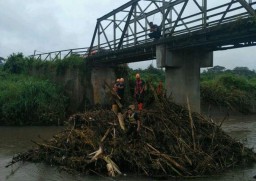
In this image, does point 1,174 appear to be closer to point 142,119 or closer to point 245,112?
point 142,119

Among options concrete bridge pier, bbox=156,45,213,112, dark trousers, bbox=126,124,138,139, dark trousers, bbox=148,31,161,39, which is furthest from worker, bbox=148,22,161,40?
dark trousers, bbox=126,124,138,139

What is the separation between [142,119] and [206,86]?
101 feet

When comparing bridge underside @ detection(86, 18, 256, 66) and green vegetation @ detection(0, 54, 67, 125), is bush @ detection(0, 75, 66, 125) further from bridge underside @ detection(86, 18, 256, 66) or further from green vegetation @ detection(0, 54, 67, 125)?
bridge underside @ detection(86, 18, 256, 66)

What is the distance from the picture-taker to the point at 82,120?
16.2 metres

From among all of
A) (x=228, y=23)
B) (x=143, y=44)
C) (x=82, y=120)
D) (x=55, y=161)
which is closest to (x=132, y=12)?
(x=143, y=44)

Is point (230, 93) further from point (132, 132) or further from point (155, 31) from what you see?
point (132, 132)

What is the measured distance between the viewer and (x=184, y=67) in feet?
77.8

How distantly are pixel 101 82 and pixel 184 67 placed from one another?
12439 millimetres

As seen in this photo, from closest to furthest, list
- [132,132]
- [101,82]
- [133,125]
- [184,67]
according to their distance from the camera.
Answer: [132,132] → [133,125] → [184,67] → [101,82]

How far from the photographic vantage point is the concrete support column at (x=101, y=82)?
1356 inches

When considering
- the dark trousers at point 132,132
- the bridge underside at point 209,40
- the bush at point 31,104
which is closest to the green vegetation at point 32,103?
the bush at point 31,104

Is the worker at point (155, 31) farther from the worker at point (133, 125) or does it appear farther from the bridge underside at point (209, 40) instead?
the worker at point (133, 125)


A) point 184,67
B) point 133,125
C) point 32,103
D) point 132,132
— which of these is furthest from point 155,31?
point 32,103

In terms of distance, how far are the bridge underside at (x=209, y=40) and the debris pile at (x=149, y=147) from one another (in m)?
4.67
